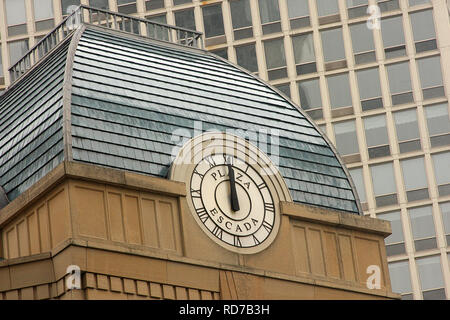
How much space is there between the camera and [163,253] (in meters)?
43.7

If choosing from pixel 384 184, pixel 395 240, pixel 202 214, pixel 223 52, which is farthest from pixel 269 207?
pixel 223 52

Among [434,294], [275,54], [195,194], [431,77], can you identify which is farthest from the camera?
[275,54]

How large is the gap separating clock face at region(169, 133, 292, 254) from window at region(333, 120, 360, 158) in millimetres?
32079

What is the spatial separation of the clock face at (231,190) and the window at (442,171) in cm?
3157

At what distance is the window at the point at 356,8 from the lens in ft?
265

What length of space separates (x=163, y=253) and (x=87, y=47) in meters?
7.83

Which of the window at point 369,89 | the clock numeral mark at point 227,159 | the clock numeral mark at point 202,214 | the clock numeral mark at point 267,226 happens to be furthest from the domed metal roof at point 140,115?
the window at point 369,89

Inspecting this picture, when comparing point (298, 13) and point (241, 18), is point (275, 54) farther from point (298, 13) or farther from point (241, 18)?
point (241, 18)

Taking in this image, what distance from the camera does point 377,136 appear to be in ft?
259

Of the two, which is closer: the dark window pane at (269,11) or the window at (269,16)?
the window at (269,16)

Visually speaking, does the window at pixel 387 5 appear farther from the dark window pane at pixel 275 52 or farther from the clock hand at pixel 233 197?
the clock hand at pixel 233 197

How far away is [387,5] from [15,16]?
64.5ft

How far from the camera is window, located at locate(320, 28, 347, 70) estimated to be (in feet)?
263
